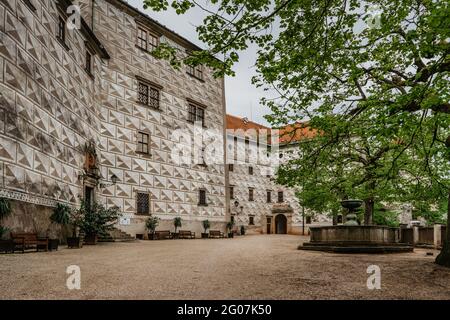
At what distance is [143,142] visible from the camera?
2247cm

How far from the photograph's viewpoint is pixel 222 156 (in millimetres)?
28719

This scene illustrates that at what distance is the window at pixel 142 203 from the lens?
71.3 ft

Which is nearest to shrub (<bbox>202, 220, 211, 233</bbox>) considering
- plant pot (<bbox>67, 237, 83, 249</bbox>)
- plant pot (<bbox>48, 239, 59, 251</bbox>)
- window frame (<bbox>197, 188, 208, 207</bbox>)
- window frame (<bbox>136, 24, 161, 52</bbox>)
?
window frame (<bbox>197, 188, 208, 207</bbox>)

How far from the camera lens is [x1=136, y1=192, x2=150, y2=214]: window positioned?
2173 cm

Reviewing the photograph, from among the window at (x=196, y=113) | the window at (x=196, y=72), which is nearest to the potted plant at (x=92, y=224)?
the window at (x=196, y=113)

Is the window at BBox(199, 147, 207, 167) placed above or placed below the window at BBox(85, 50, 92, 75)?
below

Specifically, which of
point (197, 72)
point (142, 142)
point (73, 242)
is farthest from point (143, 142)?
point (73, 242)

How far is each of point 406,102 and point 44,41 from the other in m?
12.9

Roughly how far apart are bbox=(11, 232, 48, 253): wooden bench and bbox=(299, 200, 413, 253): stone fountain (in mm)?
9865

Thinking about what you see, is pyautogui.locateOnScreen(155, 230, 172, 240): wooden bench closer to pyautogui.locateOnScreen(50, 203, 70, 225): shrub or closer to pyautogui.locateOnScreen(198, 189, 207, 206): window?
pyautogui.locateOnScreen(198, 189, 207, 206): window

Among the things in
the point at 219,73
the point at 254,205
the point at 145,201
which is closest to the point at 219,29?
the point at 219,73

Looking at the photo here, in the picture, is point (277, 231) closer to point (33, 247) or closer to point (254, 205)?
point (254, 205)

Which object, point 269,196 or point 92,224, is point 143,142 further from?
point 269,196

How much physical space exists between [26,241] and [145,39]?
16.6 meters
